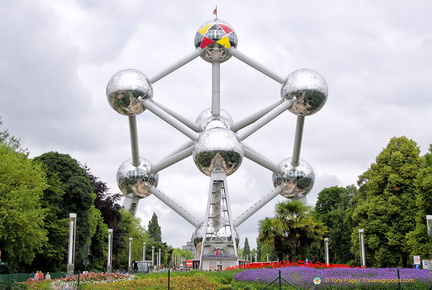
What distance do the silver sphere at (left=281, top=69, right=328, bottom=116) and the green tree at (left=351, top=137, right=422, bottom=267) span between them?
7.54 meters

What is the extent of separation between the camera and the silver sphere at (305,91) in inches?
1067

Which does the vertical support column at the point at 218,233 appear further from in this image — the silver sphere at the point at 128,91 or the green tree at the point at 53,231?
the green tree at the point at 53,231

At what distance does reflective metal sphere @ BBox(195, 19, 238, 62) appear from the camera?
28859 mm

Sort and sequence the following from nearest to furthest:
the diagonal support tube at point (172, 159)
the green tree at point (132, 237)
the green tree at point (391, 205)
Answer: the diagonal support tube at point (172, 159) → the green tree at point (391, 205) → the green tree at point (132, 237)

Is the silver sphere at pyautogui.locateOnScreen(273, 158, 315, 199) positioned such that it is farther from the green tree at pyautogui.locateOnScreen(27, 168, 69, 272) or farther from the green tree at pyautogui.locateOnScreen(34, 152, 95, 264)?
the green tree at pyautogui.locateOnScreen(27, 168, 69, 272)

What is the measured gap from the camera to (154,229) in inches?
3880

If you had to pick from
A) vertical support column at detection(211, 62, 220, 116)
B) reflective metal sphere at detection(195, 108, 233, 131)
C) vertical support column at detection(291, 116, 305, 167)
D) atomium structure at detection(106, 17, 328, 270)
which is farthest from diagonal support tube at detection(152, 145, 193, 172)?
vertical support column at detection(291, 116, 305, 167)

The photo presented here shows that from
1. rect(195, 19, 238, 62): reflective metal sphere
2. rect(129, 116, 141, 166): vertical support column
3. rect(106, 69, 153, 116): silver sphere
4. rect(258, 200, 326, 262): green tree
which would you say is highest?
rect(195, 19, 238, 62): reflective metal sphere

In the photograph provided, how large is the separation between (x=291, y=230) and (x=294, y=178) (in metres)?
11.7

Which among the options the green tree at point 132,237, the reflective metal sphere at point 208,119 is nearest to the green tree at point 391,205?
the reflective metal sphere at point 208,119

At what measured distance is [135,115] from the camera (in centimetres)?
2855

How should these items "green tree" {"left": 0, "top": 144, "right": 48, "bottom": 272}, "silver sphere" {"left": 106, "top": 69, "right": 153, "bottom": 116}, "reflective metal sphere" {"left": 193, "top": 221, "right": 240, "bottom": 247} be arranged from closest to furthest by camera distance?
1. "green tree" {"left": 0, "top": 144, "right": 48, "bottom": 272}
2. "reflective metal sphere" {"left": 193, "top": 221, "right": 240, "bottom": 247}
3. "silver sphere" {"left": 106, "top": 69, "right": 153, "bottom": 116}

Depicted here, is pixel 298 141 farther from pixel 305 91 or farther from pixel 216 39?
pixel 216 39

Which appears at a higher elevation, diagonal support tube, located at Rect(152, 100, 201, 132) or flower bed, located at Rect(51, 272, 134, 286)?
diagonal support tube, located at Rect(152, 100, 201, 132)
